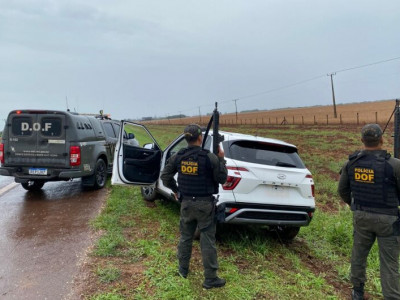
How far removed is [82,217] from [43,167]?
78.7 inches

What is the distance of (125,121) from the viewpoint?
20.6ft

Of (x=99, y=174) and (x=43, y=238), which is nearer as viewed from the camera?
(x=43, y=238)

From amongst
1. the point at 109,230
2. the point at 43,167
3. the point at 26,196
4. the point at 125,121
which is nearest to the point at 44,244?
the point at 109,230

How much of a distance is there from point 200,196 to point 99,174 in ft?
18.5

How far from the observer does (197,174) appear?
3.69 m

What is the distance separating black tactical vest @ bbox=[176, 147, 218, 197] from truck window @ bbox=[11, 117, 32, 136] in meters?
5.33

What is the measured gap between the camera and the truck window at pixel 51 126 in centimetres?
758

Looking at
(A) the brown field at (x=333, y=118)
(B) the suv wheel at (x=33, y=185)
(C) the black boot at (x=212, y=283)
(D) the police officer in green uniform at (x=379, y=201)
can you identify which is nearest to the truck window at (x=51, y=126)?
(B) the suv wheel at (x=33, y=185)

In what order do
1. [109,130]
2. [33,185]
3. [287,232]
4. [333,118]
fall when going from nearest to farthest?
[287,232] → [33,185] → [109,130] → [333,118]

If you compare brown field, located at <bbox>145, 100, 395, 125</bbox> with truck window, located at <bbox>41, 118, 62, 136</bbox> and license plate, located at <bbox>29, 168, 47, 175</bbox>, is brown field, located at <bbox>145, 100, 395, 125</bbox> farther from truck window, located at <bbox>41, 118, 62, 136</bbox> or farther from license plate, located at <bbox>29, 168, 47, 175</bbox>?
license plate, located at <bbox>29, 168, 47, 175</bbox>

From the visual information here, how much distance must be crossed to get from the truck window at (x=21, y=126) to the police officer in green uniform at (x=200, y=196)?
527cm

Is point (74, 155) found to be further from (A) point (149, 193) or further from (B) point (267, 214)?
(B) point (267, 214)

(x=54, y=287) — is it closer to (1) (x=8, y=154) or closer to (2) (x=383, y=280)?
(2) (x=383, y=280)

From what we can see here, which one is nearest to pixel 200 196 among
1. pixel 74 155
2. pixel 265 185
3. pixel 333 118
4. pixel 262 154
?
pixel 265 185
